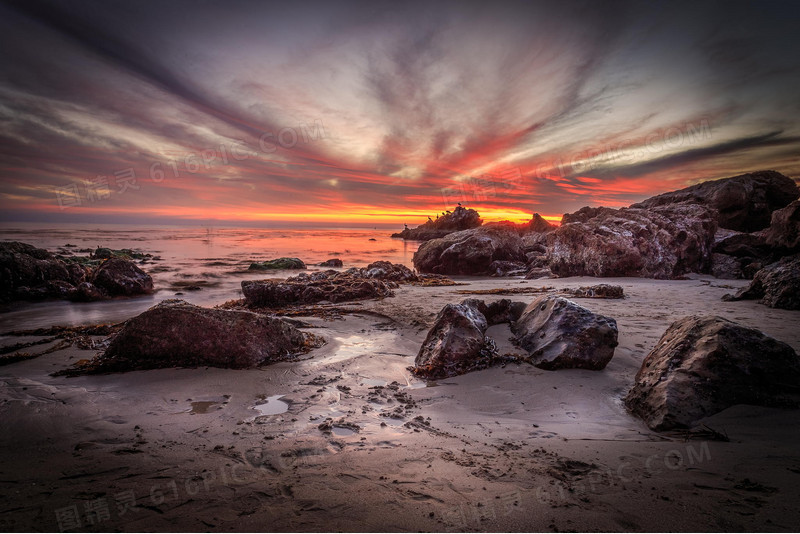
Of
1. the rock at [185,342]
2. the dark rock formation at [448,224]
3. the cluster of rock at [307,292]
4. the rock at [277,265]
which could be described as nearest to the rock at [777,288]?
the cluster of rock at [307,292]

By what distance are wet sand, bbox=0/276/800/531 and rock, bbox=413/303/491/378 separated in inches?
8.5

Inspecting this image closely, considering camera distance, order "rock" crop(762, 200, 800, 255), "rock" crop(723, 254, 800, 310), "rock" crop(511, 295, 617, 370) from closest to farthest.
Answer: "rock" crop(511, 295, 617, 370) < "rock" crop(723, 254, 800, 310) < "rock" crop(762, 200, 800, 255)

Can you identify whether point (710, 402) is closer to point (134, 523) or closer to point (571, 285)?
point (134, 523)

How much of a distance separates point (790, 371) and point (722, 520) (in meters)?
2.16

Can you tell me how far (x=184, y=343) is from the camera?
4438 millimetres

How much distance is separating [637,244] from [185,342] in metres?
13.8

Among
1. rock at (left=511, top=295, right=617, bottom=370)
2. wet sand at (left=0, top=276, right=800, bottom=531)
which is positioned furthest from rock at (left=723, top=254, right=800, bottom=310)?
rock at (left=511, top=295, right=617, bottom=370)

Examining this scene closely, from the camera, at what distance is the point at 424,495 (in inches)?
82.9

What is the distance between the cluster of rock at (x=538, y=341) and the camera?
4.13m

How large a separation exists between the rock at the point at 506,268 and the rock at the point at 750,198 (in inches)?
418

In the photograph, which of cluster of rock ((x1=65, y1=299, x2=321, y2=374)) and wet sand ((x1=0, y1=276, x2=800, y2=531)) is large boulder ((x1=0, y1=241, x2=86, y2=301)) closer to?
wet sand ((x1=0, y1=276, x2=800, y2=531))

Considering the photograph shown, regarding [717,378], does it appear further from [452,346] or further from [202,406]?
[202,406]

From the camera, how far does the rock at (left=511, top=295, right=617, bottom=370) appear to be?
162 inches

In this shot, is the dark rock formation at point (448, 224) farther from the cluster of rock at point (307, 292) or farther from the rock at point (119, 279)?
the rock at point (119, 279)
